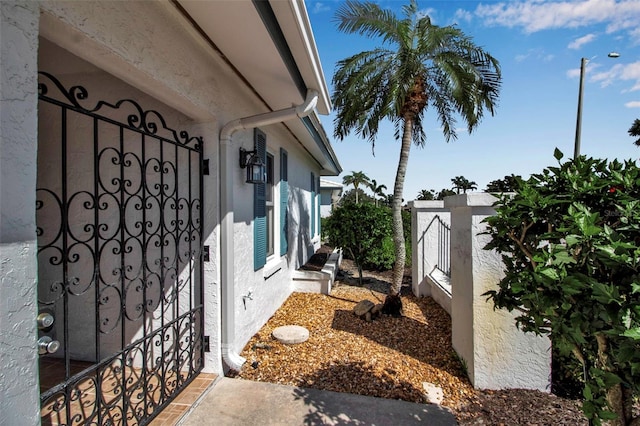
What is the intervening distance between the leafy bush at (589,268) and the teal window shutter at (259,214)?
3094 millimetres

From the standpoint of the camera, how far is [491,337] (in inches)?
119

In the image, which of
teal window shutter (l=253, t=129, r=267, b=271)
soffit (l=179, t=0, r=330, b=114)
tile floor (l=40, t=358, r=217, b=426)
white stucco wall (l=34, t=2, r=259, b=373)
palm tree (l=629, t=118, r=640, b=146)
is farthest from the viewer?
palm tree (l=629, t=118, r=640, b=146)

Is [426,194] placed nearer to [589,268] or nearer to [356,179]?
[356,179]

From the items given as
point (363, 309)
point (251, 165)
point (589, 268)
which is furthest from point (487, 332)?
point (251, 165)

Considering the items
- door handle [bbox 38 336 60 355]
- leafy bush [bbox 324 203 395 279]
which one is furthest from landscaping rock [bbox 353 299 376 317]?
door handle [bbox 38 336 60 355]

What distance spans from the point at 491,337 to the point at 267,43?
3.44 metres

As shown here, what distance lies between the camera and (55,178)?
330 cm

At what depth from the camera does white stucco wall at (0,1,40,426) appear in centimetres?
123

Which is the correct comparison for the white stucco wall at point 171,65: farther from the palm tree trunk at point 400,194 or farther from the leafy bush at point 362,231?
the leafy bush at point 362,231

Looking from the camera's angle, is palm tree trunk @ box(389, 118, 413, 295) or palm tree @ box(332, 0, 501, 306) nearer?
palm tree @ box(332, 0, 501, 306)

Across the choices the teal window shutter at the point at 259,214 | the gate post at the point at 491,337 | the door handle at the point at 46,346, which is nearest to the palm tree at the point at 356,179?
the teal window shutter at the point at 259,214

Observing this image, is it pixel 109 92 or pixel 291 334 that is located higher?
pixel 109 92

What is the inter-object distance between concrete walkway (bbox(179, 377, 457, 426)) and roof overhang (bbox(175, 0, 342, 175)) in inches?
124

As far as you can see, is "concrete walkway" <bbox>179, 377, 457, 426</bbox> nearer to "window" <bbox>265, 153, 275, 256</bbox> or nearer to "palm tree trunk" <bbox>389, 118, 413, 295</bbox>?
"window" <bbox>265, 153, 275, 256</bbox>
